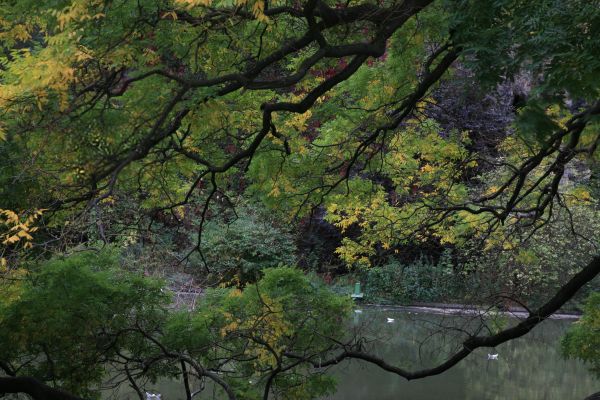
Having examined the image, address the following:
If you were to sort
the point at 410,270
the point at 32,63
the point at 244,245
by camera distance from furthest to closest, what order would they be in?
the point at 410,270 → the point at 244,245 → the point at 32,63

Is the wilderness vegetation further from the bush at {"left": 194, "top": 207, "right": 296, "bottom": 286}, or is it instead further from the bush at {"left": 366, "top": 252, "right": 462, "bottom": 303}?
the bush at {"left": 366, "top": 252, "right": 462, "bottom": 303}

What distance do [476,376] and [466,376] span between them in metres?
0.15

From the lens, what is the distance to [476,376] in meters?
11.1

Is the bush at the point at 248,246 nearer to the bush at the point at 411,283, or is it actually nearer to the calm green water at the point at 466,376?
the bush at the point at 411,283

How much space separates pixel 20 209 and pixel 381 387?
22.0ft

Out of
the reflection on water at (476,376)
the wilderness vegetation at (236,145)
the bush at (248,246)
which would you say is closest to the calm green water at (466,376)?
the reflection on water at (476,376)

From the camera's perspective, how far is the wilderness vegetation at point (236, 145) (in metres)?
3.46

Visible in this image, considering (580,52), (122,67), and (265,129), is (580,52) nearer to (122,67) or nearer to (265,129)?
(265,129)

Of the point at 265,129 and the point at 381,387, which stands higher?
the point at 265,129

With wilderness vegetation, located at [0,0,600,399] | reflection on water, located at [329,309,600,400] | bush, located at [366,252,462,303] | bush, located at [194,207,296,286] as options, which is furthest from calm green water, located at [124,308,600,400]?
bush, located at [194,207,296,286]

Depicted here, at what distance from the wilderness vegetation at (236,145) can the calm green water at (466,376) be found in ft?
7.38

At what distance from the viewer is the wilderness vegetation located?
11.4ft

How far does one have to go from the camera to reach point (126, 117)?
4246 millimetres

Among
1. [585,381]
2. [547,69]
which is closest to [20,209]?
[547,69]
